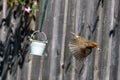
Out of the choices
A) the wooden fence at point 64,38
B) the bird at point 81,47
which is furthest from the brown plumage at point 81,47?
the wooden fence at point 64,38

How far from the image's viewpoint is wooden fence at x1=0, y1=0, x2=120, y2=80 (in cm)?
452

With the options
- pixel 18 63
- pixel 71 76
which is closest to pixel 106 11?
pixel 71 76

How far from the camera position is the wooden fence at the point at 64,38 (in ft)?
14.8

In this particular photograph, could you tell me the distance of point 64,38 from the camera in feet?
15.9

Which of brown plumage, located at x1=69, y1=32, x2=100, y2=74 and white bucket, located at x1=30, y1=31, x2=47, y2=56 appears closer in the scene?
brown plumage, located at x1=69, y1=32, x2=100, y2=74

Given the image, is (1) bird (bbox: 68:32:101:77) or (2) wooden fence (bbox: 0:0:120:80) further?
(2) wooden fence (bbox: 0:0:120:80)

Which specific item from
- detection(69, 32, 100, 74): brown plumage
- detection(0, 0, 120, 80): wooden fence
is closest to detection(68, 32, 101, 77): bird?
detection(69, 32, 100, 74): brown plumage

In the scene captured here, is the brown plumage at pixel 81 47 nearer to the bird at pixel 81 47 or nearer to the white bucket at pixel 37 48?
the bird at pixel 81 47

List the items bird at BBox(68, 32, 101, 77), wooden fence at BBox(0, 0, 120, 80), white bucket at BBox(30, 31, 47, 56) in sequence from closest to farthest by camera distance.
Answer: bird at BBox(68, 32, 101, 77) < white bucket at BBox(30, 31, 47, 56) < wooden fence at BBox(0, 0, 120, 80)

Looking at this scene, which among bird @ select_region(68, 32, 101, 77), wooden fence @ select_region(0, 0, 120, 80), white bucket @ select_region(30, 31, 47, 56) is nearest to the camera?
bird @ select_region(68, 32, 101, 77)

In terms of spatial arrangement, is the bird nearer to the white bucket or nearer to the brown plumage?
the brown plumage

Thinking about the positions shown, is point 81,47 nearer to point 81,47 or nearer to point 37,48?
point 81,47

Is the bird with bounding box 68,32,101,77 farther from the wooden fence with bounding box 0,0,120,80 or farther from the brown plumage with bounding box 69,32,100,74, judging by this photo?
the wooden fence with bounding box 0,0,120,80

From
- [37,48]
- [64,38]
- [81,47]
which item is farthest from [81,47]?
[64,38]
